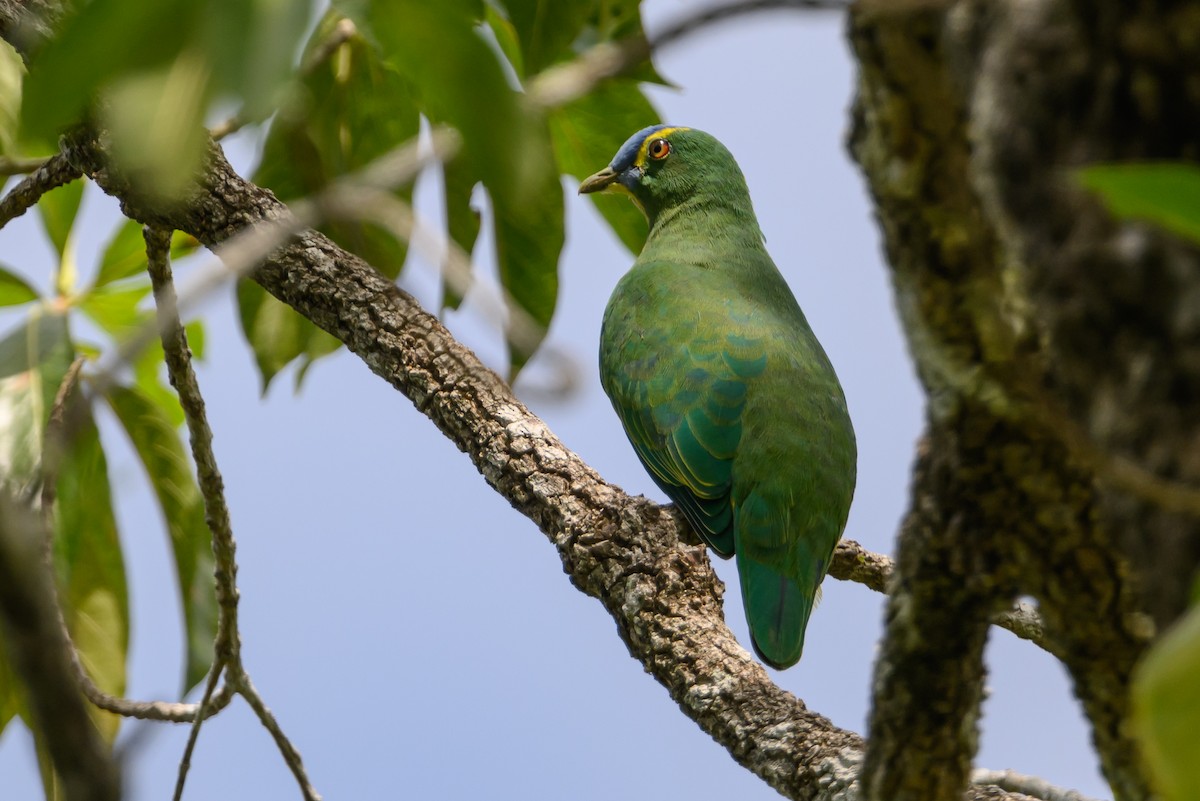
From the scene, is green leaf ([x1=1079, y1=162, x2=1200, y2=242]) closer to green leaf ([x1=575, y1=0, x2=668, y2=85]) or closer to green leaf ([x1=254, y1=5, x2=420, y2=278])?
green leaf ([x1=575, y1=0, x2=668, y2=85])

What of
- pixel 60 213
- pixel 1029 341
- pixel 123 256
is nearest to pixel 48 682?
pixel 1029 341

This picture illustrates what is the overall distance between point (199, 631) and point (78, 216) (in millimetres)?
1508

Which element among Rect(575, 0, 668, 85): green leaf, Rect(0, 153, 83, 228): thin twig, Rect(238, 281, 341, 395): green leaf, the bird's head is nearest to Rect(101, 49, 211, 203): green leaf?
Rect(575, 0, 668, 85): green leaf

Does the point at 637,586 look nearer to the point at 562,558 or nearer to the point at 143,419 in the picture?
the point at 562,558

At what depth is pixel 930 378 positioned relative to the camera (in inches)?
50.7

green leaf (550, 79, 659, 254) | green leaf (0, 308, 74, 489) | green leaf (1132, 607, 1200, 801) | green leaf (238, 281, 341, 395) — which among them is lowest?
green leaf (1132, 607, 1200, 801)

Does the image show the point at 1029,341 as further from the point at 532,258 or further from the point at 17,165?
the point at 17,165

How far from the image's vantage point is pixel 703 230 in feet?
16.0

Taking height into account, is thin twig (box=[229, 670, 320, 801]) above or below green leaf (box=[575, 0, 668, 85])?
below

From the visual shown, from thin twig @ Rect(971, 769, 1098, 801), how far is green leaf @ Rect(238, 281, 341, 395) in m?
2.27

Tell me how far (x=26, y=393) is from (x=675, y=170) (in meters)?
2.76

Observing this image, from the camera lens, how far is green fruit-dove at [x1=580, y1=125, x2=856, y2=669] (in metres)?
3.54

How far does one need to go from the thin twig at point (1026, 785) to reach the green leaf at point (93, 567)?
8.35 ft

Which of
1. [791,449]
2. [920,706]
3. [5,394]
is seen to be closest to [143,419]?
[5,394]
